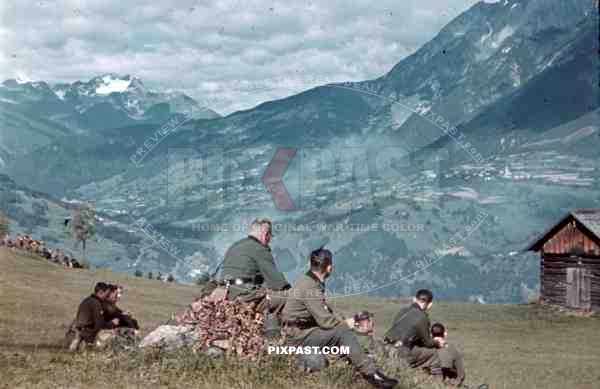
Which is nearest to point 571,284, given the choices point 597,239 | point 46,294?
point 597,239

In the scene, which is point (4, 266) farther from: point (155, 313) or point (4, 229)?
point (4, 229)

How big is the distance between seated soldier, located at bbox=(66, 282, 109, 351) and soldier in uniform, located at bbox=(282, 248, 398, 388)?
387cm

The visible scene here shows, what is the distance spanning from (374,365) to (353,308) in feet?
97.8

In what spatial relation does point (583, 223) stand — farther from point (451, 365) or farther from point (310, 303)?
point (310, 303)

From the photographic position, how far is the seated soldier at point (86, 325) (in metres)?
15.8

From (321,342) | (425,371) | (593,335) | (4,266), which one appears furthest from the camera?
(593,335)

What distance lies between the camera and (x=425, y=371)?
1617 centimetres

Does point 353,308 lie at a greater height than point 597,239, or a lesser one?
lesser

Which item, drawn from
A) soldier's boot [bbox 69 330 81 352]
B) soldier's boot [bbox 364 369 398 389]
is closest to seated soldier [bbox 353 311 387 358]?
soldier's boot [bbox 364 369 398 389]

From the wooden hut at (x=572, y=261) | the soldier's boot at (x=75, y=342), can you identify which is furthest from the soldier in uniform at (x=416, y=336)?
the wooden hut at (x=572, y=261)

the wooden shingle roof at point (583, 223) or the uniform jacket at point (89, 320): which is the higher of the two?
the wooden shingle roof at point (583, 223)

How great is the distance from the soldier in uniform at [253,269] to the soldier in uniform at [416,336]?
8.56 feet

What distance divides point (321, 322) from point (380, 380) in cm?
113

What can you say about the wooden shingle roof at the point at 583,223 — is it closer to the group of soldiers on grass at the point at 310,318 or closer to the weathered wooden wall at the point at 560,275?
the weathered wooden wall at the point at 560,275
